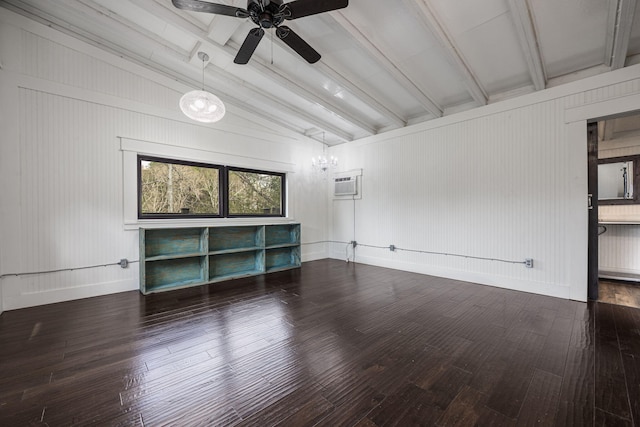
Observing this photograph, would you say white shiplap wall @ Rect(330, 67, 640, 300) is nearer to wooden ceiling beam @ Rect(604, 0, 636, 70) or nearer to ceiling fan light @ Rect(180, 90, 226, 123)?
wooden ceiling beam @ Rect(604, 0, 636, 70)

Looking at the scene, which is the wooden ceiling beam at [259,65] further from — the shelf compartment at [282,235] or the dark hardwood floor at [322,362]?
the dark hardwood floor at [322,362]

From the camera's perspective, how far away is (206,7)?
213 centimetres

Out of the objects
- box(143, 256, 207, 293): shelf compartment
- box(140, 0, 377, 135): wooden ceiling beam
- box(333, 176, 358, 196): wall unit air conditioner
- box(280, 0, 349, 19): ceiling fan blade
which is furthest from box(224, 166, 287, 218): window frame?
box(280, 0, 349, 19): ceiling fan blade

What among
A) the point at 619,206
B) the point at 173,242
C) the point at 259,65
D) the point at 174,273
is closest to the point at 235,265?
the point at 174,273

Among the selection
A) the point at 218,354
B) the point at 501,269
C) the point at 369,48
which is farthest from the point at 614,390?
the point at 369,48

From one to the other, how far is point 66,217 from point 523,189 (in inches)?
246

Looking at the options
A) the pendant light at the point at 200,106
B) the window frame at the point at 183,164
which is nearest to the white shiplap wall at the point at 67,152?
the window frame at the point at 183,164

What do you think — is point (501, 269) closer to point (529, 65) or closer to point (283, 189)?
point (529, 65)

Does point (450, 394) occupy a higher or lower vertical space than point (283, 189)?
lower

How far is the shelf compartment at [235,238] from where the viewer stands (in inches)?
173

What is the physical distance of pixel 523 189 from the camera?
366 centimetres

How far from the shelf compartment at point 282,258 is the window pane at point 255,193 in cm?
83

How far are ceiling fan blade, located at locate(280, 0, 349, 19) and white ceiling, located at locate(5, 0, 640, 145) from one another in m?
0.64

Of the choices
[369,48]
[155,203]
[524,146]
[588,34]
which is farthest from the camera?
[155,203]
